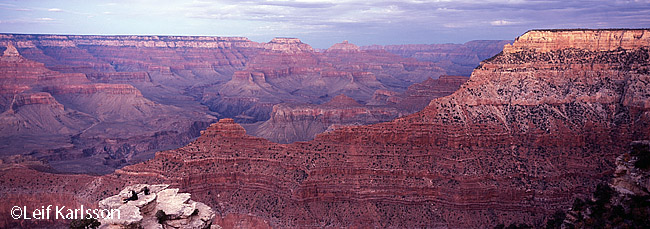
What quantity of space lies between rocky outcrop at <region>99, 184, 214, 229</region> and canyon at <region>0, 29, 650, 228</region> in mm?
18945

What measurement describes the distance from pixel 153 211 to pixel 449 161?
1265 inches

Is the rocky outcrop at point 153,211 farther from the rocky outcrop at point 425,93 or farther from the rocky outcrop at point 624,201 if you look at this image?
the rocky outcrop at point 425,93

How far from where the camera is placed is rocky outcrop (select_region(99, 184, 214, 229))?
2439cm

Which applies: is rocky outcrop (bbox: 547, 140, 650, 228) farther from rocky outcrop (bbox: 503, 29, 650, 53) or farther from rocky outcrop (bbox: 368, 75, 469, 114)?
rocky outcrop (bbox: 368, 75, 469, 114)

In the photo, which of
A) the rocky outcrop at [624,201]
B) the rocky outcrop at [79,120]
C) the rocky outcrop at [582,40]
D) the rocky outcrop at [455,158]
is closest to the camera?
the rocky outcrop at [624,201]

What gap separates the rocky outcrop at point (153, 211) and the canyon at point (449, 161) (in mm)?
18945

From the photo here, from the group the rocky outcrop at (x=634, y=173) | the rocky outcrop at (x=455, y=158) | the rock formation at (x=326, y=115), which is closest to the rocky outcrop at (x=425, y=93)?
the rock formation at (x=326, y=115)

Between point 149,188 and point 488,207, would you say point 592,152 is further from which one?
point 149,188

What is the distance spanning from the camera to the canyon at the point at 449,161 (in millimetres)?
46406

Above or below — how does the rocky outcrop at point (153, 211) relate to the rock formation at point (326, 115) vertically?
above

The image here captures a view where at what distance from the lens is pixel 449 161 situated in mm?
49156

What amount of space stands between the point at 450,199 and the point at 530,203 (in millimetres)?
7776

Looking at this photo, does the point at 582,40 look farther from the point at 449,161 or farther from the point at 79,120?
the point at 79,120

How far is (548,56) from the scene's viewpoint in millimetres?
58219
